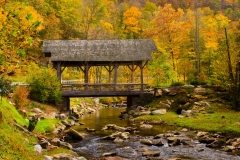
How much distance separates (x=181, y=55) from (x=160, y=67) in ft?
31.5

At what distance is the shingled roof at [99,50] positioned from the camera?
30.8 meters

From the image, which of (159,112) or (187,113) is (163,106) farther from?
(187,113)

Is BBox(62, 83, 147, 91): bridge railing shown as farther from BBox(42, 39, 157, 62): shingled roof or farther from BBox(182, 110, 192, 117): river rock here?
BBox(182, 110, 192, 117): river rock

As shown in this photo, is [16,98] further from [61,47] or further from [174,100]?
[174,100]

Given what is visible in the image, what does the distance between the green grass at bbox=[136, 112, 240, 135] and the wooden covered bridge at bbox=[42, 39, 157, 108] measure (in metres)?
5.71

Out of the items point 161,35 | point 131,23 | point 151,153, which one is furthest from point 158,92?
point 131,23

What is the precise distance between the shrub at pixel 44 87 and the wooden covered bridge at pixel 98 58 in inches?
72.9

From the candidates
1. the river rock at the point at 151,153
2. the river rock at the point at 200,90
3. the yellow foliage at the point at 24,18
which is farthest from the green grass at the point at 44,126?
the river rock at the point at 200,90

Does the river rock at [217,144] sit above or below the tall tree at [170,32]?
below

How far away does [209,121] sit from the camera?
22219 mm

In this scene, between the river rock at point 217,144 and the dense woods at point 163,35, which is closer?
the river rock at point 217,144

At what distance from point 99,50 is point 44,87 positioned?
7.62 meters

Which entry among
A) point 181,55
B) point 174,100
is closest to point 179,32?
point 181,55

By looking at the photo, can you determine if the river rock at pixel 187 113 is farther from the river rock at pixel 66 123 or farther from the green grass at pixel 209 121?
the river rock at pixel 66 123
